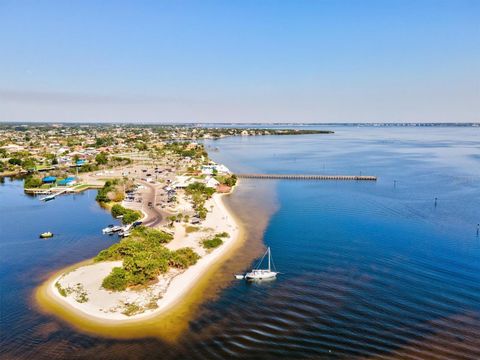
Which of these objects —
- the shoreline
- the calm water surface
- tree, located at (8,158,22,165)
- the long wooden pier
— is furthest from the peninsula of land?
the long wooden pier

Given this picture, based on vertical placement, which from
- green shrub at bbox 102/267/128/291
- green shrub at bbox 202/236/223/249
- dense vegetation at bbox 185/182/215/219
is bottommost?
green shrub at bbox 102/267/128/291

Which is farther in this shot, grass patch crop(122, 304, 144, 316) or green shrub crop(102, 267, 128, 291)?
green shrub crop(102, 267, 128, 291)

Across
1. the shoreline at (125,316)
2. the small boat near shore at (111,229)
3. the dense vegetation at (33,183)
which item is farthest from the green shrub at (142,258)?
the dense vegetation at (33,183)

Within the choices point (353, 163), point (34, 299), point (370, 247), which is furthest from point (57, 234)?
point (353, 163)

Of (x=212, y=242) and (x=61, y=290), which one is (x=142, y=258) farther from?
(x=212, y=242)

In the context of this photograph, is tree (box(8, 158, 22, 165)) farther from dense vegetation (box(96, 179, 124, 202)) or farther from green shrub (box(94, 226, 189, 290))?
green shrub (box(94, 226, 189, 290))

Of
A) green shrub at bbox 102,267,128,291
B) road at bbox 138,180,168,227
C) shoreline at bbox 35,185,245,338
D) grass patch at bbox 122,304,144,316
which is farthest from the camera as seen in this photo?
road at bbox 138,180,168,227

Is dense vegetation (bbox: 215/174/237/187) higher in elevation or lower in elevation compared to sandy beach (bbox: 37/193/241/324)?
higher
